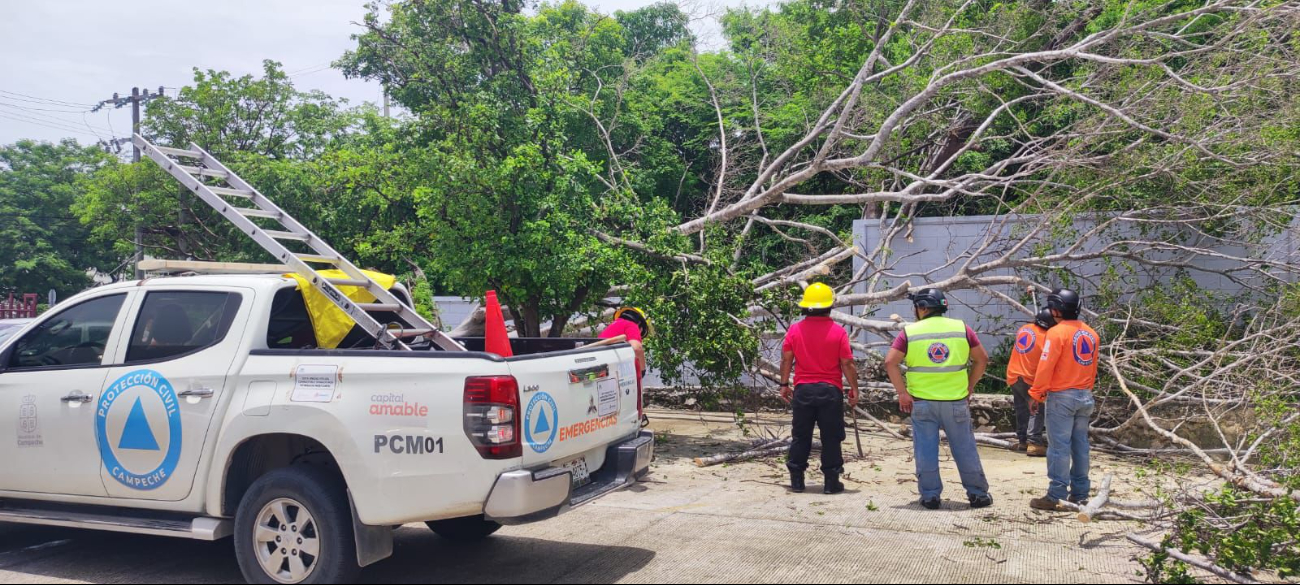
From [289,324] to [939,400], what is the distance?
Answer: 4427 mm

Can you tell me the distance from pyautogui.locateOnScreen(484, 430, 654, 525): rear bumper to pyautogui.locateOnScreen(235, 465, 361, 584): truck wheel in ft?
2.51

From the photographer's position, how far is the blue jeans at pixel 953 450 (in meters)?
6.82

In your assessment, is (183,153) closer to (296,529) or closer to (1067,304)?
(296,529)

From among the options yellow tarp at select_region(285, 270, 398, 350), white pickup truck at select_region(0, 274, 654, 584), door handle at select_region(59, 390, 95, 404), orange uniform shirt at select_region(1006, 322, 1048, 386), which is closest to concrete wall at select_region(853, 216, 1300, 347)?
orange uniform shirt at select_region(1006, 322, 1048, 386)

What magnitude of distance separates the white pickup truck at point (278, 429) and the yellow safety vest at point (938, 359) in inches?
88.9

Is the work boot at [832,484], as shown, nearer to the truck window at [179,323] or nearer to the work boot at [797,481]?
the work boot at [797,481]

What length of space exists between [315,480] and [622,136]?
42.8 ft

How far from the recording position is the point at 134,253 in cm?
2064

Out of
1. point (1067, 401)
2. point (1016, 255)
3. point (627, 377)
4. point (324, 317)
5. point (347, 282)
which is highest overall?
point (1016, 255)

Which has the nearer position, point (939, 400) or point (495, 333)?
point (495, 333)

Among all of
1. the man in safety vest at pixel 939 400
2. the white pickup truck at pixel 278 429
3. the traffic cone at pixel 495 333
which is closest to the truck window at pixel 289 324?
the white pickup truck at pixel 278 429

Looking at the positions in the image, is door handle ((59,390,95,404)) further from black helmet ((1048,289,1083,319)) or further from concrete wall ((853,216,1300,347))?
concrete wall ((853,216,1300,347))

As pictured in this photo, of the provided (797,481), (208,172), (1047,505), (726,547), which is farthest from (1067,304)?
(208,172)

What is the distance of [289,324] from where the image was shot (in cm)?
565
